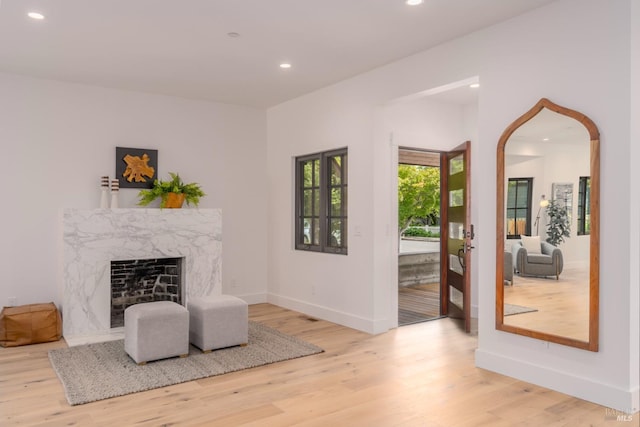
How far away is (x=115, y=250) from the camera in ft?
16.5

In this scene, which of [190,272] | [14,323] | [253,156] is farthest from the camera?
[253,156]

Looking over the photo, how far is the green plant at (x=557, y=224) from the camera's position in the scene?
3.38m

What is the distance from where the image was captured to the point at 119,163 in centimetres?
561

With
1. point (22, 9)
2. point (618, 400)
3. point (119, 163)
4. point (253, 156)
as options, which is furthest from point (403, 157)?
point (22, 9)

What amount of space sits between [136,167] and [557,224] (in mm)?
4517

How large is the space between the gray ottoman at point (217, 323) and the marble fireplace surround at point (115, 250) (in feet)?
3.45

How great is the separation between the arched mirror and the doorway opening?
192cm

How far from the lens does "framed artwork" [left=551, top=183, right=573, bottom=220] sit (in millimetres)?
3340

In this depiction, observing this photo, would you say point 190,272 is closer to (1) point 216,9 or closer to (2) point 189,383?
(2) point 189,383

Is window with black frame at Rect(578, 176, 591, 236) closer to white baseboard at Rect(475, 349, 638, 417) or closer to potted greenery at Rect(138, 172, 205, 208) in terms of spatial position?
white baseboard at Rect(475, 349, 638, 417)

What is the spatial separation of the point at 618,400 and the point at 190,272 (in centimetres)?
414

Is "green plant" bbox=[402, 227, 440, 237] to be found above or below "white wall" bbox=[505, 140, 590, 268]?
below

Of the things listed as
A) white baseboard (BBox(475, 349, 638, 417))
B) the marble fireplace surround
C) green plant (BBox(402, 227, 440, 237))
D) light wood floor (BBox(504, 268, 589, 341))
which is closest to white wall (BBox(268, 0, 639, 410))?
white baseboard (BBox(475, 349, 638, 417))

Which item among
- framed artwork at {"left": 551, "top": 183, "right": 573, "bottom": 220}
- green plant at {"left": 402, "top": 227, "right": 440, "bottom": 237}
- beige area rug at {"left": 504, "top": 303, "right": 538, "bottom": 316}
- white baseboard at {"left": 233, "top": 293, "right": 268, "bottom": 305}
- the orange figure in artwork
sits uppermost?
the orange figure in artwork
